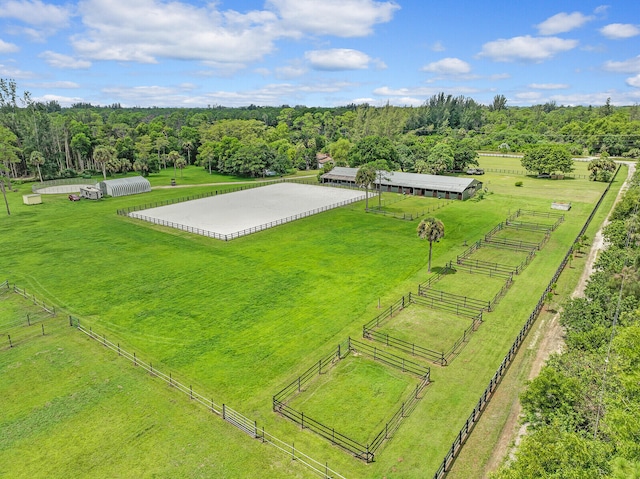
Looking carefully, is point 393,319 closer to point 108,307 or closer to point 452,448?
point 452,448

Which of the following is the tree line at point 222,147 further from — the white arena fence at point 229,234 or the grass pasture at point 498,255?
the grass pasture at point 498,255

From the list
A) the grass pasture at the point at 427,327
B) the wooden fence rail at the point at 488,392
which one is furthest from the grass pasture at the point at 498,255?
the grass pasture at the point at 427,327

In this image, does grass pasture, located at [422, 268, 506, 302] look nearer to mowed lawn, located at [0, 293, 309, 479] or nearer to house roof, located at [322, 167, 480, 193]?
mowed lawn, located at [0, 293, 309, 479]

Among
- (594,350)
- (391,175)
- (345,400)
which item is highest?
(391,175)

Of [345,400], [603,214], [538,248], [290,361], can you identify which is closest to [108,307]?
[290,361]

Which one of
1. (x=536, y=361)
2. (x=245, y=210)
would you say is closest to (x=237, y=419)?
(x=536, y=361)

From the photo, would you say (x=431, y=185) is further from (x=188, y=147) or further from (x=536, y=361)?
(x=188, y=147)
